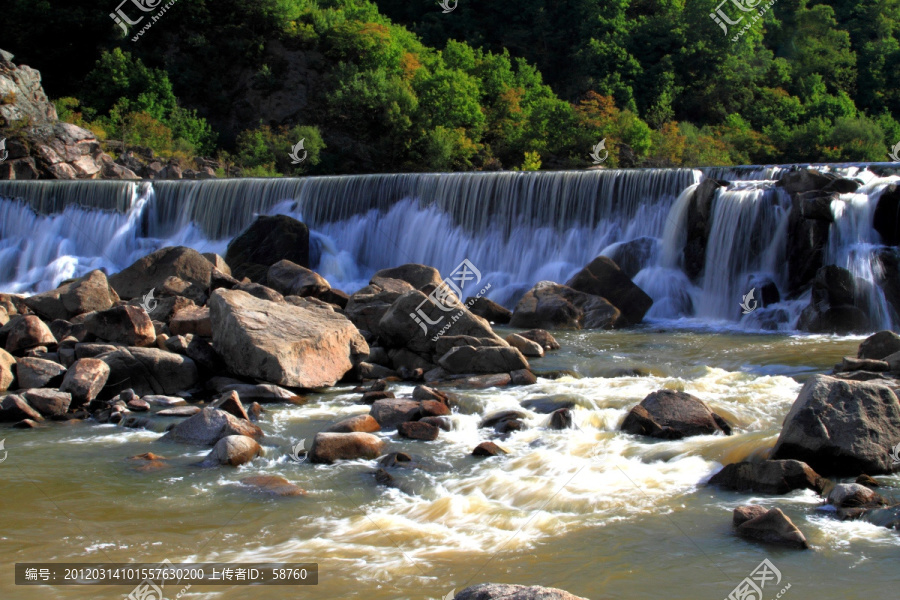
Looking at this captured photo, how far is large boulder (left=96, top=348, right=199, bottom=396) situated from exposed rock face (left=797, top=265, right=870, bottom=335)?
12154 mm

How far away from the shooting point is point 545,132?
38.6m

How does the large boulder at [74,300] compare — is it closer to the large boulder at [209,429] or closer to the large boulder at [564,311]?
the large boulder at [209,429]

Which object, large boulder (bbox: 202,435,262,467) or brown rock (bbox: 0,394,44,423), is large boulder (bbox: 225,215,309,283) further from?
large boulder (bbox: 202,435,262,467)

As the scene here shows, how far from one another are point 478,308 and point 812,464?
11191 millimetres

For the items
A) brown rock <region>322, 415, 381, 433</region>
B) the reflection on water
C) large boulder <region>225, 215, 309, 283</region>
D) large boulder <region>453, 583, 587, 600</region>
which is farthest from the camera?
large boulder <region>225, 215, 309, 283</region>

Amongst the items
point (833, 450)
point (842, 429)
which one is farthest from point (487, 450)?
point (842, 429)

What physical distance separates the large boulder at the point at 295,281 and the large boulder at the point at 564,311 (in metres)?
4.18

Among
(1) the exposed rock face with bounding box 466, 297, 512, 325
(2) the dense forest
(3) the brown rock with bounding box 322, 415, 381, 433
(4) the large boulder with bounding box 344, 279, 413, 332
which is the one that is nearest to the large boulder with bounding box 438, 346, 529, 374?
(4) the large boulder with bounding box 344, 279, 413, 332

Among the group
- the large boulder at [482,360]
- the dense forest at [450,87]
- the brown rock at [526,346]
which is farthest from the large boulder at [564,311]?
the dense forest at [450,87]

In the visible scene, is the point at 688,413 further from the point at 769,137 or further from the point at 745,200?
the point at 769,137

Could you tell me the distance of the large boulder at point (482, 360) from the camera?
1277cm

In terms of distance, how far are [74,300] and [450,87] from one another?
27231mm

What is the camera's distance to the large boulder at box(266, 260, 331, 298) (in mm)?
17438

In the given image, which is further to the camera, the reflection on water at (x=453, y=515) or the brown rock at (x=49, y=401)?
the brown rock at (x=49, y=401)
